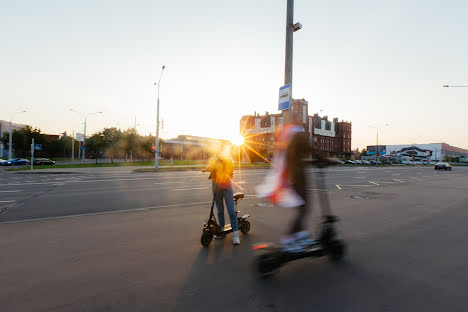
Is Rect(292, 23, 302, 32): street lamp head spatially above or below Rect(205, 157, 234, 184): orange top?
above

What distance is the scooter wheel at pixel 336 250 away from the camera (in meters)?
3.74

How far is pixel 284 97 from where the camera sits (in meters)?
6.08

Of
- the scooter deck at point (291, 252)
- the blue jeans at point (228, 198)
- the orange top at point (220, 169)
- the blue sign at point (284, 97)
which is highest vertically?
the blue sign at point (284, 97)

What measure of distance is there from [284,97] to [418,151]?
457 feet

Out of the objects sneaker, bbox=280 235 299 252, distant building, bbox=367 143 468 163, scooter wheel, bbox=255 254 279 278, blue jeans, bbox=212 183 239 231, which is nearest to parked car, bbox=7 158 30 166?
blue jeans, bbox=212 183 239 231

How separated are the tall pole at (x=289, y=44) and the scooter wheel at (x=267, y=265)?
173 inches

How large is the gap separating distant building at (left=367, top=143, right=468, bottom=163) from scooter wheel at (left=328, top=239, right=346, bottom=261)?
11985 centimetres

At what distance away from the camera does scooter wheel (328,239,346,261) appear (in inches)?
147

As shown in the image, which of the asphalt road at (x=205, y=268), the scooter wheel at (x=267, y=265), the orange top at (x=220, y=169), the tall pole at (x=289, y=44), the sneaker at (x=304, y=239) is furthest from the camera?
the tall pole at (x=289, y=44)

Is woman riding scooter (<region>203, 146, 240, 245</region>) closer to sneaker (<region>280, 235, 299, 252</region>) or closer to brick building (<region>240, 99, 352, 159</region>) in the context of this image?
sneaker (<region>280, 235, 299, 252</region>)

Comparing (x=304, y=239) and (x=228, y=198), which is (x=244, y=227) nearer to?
(x=228, y=198)

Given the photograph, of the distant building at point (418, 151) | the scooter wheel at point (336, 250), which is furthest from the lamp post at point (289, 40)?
the distant building at point (418, 151)

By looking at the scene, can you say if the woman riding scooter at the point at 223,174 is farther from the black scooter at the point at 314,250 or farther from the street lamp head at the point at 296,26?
the street lamp head at the point at 296,26

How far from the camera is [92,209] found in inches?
293
